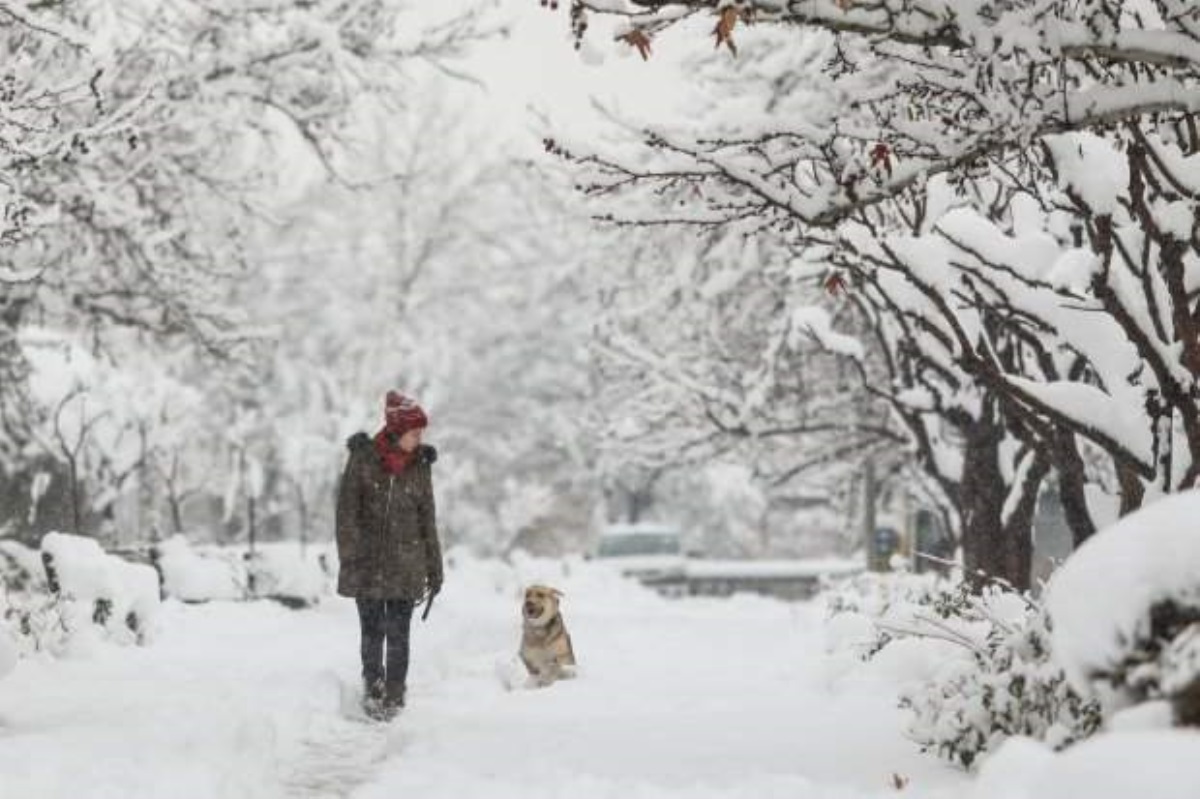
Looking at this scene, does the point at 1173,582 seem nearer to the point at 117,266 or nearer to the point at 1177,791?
the point at 1177,791

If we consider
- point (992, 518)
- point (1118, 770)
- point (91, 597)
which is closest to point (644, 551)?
point (992, 518)

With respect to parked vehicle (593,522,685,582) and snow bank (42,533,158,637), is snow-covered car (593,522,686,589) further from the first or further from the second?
snow bank (42,533,158,637)

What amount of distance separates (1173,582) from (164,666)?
7185 millimetres

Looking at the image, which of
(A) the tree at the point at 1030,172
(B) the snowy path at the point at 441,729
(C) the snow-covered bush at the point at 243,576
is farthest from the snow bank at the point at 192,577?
(A) the tree at the point at 1030,172

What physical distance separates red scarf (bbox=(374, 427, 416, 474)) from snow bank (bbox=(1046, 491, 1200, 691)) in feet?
15.6

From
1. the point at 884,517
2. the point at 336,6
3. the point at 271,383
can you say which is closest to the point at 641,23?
the point at 336,6

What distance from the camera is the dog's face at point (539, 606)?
8.80 metres

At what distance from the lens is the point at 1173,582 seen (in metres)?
3.76

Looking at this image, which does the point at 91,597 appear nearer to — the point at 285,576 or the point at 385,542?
the point at 385,542

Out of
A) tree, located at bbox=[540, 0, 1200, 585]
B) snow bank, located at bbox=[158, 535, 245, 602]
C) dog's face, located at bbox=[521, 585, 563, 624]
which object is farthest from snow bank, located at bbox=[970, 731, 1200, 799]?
snow bank, located at bbox=[158, 535, 245, 602]

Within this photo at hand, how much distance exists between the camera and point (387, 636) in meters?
8.05

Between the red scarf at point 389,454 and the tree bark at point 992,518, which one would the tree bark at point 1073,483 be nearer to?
the tree bark at point 992,518

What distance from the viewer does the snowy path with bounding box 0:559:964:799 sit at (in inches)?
203

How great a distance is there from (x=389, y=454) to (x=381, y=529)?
435 mm
